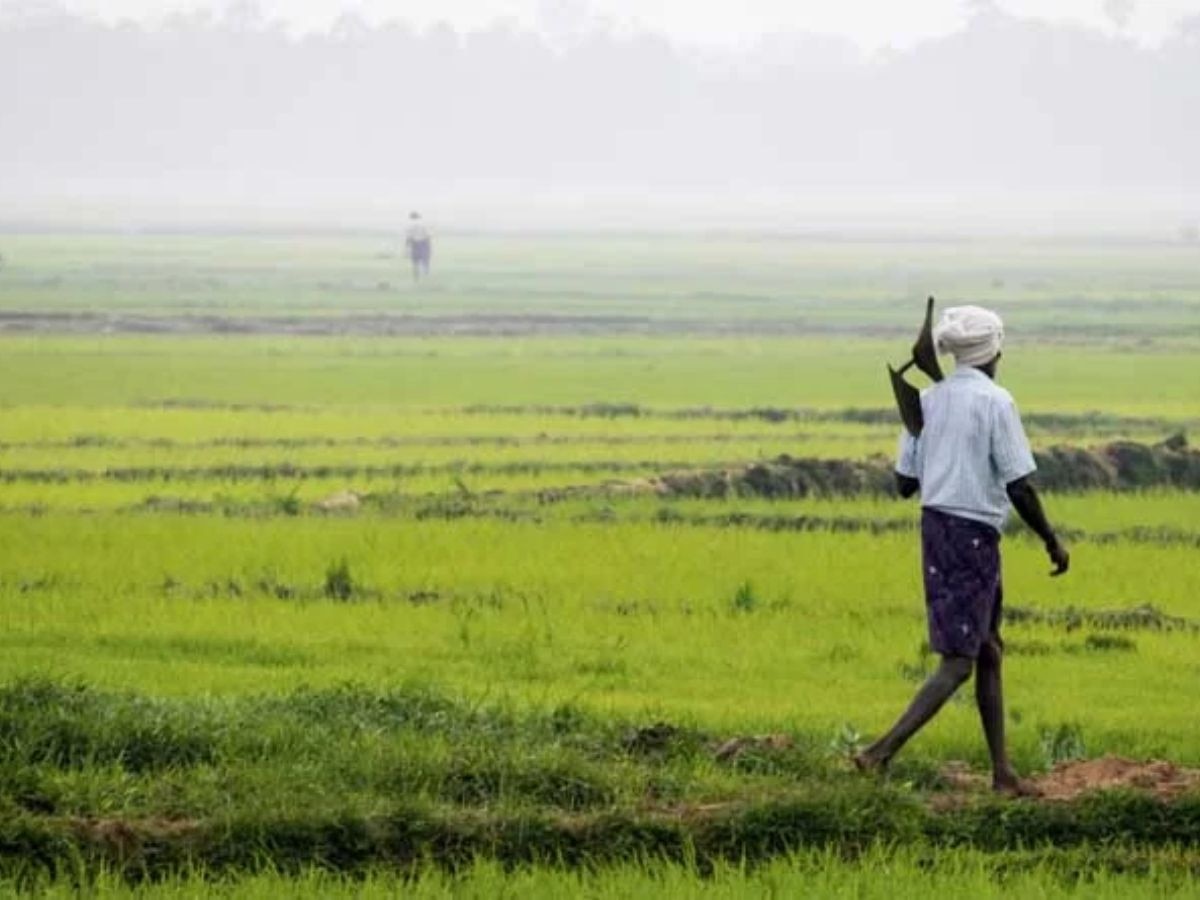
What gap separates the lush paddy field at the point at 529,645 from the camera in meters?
7.75

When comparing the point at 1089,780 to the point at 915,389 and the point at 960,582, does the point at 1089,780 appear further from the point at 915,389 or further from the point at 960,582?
the point at 915,389

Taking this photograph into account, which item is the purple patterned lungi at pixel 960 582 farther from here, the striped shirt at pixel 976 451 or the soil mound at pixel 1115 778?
the soil mound at pixel 1115 778

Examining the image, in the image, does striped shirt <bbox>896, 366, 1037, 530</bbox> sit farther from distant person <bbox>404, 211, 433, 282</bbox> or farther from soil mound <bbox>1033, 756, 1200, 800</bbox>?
distant person <bbox>404, 211, 433, 282</bbox>

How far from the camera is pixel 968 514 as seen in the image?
27.5ft

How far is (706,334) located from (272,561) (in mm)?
26048

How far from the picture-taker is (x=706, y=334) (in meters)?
40.1

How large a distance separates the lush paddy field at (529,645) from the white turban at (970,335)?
4.13 feet

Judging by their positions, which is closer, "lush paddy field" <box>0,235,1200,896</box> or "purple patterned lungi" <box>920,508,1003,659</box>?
"lush paddy field" <box>0,235,1200,896</box>

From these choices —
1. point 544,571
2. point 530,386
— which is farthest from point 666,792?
point 530,386

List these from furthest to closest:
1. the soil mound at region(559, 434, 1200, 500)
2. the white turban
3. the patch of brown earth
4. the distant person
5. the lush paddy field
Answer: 1. the distant person
2. the soil mound at region(559, 434, 1200, 500)
3. the white turban
4. the patch of brown earth
5. the lush paddy field

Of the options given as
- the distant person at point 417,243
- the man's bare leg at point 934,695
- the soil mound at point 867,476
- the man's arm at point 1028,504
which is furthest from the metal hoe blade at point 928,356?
the distant person at point 417,243

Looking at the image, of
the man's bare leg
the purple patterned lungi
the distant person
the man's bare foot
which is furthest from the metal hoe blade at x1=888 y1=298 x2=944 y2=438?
the distant person

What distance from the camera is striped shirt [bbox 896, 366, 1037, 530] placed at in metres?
8.37

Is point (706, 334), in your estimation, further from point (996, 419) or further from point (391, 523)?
point (996, 419)
